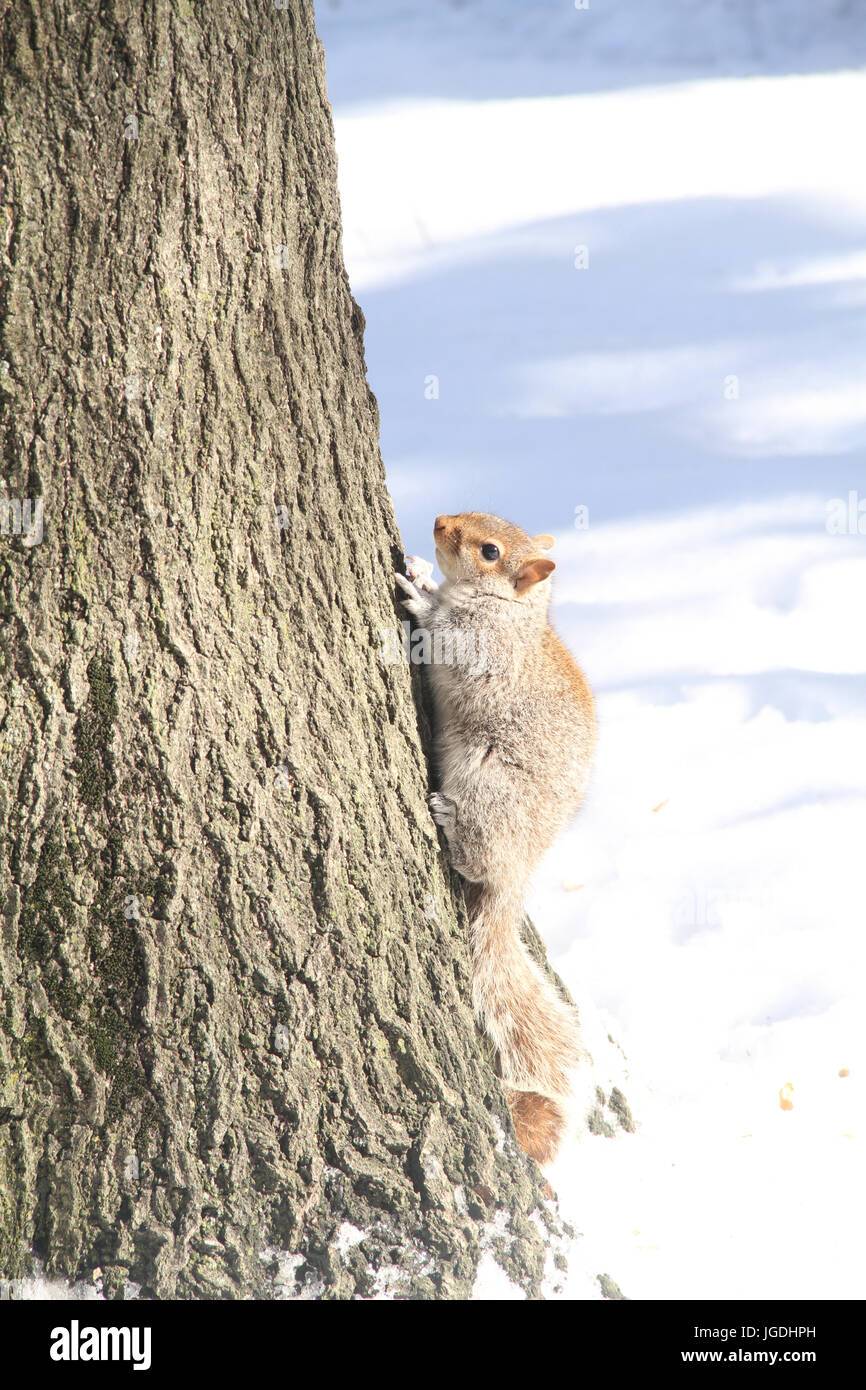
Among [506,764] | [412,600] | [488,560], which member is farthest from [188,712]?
[488,560]

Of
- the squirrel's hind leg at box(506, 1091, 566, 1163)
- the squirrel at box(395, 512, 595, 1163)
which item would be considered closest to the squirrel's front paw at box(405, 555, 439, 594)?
the squirrel at box(395, 512, 595, 1163)

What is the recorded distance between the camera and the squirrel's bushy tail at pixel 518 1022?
149 inches

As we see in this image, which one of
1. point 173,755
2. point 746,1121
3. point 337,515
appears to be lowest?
→ point 746,1121

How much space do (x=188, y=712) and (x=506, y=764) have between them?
131 cm

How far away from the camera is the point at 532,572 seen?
4.15m

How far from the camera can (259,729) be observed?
9.94 feet

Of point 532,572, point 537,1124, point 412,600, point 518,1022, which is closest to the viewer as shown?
point 412,600

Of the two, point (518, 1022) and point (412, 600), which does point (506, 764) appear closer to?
point (412, 600)

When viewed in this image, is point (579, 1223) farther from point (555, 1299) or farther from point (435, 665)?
point (435, 665)

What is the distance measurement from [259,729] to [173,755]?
0.79 ft

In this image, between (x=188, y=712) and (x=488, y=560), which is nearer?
(x=188, y=712)

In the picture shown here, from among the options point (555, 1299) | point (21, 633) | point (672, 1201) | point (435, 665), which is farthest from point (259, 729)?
point (672, 1201)

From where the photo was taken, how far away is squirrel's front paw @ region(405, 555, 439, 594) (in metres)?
3.81

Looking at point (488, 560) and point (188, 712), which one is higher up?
point (488, 560)
